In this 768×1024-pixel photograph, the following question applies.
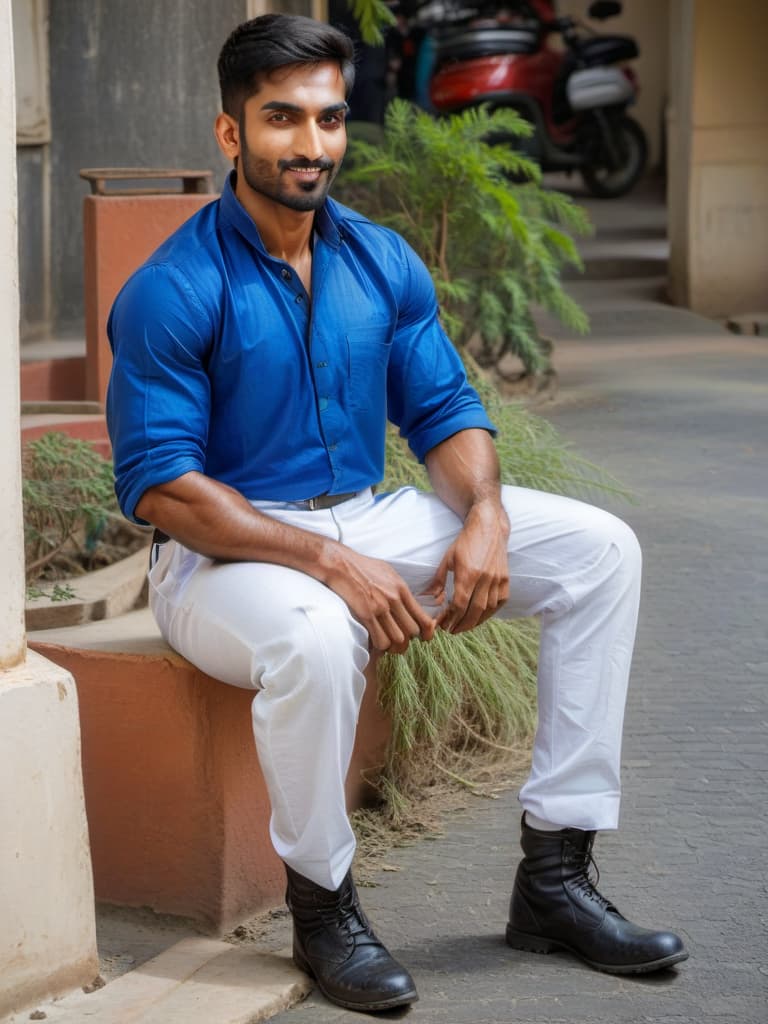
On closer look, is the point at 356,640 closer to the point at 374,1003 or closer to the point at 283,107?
the point at 374,1003

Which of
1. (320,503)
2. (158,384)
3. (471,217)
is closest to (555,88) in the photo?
(471,217)

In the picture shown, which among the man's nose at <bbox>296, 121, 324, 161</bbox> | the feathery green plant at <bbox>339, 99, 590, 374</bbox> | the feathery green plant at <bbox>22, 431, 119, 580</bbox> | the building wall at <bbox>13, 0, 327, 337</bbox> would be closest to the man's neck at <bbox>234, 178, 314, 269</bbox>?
the man's nose at <bbox>296, 121, 324, 161</bbox>

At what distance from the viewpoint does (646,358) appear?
9719 millimetres

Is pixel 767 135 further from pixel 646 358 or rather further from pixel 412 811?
pixel 412 811

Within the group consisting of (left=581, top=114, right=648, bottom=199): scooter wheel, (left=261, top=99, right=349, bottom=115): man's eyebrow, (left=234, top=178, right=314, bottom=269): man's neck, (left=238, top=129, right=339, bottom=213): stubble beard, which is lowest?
(left=234, top=178, right=314, bottom=269): man's neck

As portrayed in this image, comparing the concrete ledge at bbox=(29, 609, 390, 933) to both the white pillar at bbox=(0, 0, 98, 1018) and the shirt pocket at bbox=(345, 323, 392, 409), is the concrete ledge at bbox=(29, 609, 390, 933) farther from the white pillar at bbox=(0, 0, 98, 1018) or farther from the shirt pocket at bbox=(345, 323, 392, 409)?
the shirt pocket at bbox=(345, 323, 392, 409)

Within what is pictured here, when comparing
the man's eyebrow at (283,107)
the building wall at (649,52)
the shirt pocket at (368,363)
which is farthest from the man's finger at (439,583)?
the building wall at (649,52)

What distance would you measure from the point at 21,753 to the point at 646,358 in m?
7.32

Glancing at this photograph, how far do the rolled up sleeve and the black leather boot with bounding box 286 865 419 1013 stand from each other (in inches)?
29.7

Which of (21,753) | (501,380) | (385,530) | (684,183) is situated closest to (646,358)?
(501,380)

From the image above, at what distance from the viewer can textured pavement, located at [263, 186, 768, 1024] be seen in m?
3.01

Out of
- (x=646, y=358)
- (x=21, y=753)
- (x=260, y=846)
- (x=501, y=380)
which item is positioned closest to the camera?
(x=21, y=753)

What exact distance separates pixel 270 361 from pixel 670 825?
143 centimetres

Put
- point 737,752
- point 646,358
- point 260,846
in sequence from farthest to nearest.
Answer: point 646,358 < point 737,752 < point 260,846
